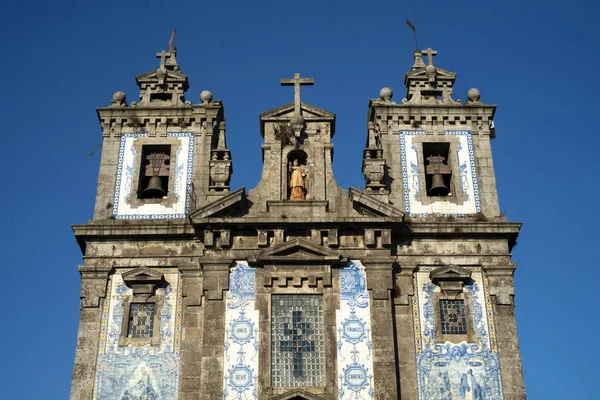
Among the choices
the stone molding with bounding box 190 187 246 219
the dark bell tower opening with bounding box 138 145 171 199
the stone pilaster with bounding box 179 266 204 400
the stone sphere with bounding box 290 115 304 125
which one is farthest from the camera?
the dark bell tower opening with bounding box 138 145 171 199

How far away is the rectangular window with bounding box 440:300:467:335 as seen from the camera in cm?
2444

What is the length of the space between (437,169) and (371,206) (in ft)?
10.4

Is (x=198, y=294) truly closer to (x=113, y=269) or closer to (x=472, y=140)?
(x=113, y=269)

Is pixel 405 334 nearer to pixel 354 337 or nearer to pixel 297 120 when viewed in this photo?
pixel 354 337

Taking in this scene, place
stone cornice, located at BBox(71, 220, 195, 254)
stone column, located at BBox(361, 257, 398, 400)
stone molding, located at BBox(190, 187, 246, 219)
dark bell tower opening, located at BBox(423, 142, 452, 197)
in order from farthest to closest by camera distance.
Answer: dark bell tower opening, located at BBox(423, 142, 452, 197) < stone cornice, located at BBox(71, 220, 195, 254) < stone molding, located at BBox(190, 187, 246, 219) < stone column, located at BBox(361, 257, 398, 400)

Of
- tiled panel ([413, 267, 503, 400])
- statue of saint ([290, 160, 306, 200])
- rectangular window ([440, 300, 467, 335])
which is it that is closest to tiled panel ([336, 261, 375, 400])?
tiled panel ([413, 267, 503, 400])

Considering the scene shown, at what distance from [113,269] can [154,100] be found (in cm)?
589

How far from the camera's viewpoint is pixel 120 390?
23516 millimetres

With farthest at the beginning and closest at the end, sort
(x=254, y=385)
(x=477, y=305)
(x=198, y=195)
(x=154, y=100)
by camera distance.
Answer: (x=154, y=100), (x=198, y=195), (x=477, y=305), (x=254, y=385)

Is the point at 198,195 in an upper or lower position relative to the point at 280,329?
upper

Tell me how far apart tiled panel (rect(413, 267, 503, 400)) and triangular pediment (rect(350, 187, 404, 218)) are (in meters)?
1.81

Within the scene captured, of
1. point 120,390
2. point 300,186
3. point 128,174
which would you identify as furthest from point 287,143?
point 120,390

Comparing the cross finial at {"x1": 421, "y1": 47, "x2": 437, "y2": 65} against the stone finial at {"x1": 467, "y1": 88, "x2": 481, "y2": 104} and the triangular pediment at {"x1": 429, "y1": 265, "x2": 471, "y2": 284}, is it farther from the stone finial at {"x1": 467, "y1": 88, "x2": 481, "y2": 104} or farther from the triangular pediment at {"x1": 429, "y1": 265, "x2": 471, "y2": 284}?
the triangular pediment at {"x1": 429, "y1": 265, "x2": 471, "y2": 284}

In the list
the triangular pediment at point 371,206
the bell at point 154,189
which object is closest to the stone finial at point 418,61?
the triangular pediment at point 371,206
